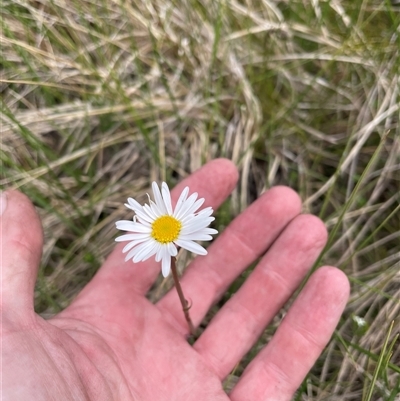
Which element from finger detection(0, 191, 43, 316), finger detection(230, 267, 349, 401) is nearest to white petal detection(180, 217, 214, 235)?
finger detection(0, 191, 43, 316)

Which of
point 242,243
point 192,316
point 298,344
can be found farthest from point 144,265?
point 298,344

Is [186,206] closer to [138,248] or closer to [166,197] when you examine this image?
[166,197]

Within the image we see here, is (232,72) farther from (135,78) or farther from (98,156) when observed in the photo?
(98,156)

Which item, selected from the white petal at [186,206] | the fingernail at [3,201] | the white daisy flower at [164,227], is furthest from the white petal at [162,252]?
the fingernail at [3,201]

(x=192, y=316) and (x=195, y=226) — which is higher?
(x=195, y=226)

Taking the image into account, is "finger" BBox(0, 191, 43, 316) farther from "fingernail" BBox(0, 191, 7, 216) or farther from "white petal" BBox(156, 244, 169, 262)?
"white petal" BBox(156, 244, 169, 262)

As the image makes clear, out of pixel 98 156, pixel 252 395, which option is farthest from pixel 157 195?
pixel 98 156
